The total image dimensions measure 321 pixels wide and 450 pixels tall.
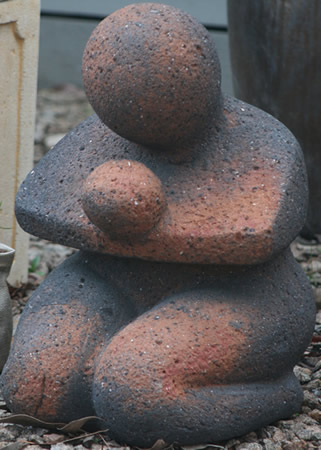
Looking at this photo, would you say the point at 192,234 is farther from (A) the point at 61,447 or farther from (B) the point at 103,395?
(A) the point at 61,447

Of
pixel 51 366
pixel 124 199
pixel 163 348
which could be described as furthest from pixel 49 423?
pixel 124 199

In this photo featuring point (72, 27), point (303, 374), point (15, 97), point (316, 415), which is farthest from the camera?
point (72, 27)

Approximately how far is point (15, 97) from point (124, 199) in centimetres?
132

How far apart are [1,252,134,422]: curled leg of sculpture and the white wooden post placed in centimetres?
100

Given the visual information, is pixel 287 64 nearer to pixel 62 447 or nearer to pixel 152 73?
pixel 152 73

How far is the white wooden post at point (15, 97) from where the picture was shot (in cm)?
298

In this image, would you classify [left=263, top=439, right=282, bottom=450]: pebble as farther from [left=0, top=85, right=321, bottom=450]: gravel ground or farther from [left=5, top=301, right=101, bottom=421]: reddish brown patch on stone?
[left=5, top=301, right=101, bottom=421]: reddish brown patch on stone

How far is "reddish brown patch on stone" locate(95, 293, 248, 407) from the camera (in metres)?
1.87

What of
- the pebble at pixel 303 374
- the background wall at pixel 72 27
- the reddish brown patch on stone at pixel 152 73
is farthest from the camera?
the background wall at pixel 72 27

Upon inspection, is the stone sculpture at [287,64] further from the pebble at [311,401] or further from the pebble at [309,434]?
the pebble at [309,434]

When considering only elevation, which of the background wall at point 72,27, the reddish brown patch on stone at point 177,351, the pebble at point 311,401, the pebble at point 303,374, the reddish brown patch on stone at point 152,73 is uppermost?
the reddish brown patch on stone at point 152,73

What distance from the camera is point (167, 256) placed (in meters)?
1.95

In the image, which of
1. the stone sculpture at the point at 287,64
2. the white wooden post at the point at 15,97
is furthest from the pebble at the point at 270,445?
the stone sculpture at the point at 287,64

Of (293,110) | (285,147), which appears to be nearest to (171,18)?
(285,147)
